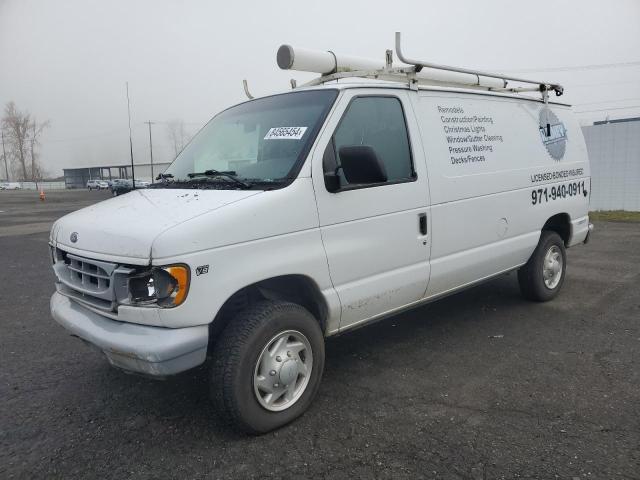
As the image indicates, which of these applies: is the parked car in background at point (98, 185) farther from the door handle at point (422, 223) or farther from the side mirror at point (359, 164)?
the side mirror at point (359, 164)

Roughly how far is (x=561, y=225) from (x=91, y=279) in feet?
16.2

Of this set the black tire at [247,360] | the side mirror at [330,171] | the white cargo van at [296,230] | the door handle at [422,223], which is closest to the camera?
the white cargo van at [296,230]

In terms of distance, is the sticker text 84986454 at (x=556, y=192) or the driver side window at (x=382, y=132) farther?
the sticker text 84986454 at (x=556, y=192)

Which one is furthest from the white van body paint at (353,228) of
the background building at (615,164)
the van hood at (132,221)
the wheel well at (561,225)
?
the background building at (615,164)

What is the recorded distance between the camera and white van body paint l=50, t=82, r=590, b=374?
2695mm

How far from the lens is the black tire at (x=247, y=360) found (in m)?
2.80

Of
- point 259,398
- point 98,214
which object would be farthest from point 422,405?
point 98,214

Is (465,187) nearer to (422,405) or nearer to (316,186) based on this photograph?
(316,186)

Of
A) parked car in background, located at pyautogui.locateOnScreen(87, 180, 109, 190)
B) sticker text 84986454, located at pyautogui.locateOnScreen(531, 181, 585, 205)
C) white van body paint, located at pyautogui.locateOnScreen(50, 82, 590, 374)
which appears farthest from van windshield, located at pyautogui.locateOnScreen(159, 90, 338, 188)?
parked car in background, located at pyautogui.locateOnScreen(87, 180, 109, 190)

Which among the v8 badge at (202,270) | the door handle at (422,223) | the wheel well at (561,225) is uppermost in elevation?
the door handle at (422,223)

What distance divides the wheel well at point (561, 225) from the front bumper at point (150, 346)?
421 cm

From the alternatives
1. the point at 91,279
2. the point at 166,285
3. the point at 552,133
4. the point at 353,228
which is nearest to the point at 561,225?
the point at 552,133

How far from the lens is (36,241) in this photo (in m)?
11.9

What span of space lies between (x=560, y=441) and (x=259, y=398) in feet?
5.83
